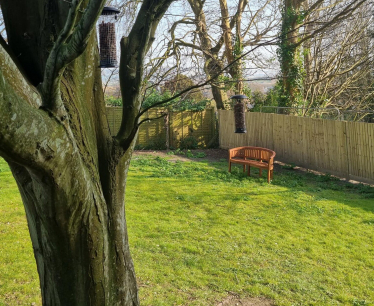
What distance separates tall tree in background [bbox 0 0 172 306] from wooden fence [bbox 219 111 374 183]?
8.57 m

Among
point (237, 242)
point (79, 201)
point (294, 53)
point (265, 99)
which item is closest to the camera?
point (79, 201)

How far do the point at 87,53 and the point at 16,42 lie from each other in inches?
19.2

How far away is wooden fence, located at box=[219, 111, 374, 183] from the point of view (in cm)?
1010

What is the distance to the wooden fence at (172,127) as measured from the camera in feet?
57.8

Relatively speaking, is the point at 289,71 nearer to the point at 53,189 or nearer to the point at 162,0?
the point at 162,0

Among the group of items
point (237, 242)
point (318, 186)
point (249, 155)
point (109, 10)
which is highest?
point (109, 10)

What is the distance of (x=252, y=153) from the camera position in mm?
11625

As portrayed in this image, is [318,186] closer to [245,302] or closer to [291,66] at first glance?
[291,66]

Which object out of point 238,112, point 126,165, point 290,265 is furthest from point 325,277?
point 238,112

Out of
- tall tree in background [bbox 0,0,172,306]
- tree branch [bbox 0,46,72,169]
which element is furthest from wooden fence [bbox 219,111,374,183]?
tree branch [bbox 0,46,72,169]

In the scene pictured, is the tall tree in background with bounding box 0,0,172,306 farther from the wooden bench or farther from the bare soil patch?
the wooden bench

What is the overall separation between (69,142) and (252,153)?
9855mm

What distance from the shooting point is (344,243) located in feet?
19.6

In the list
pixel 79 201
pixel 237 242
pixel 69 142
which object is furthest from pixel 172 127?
pixel 69 142
